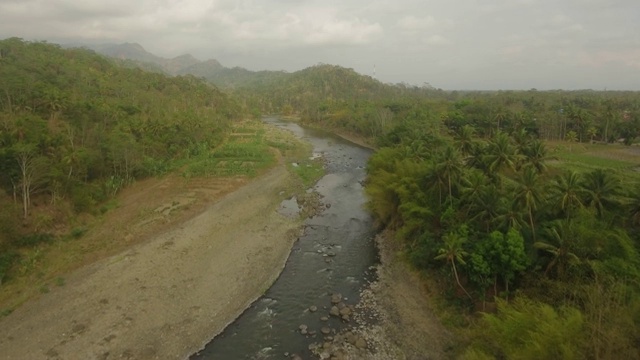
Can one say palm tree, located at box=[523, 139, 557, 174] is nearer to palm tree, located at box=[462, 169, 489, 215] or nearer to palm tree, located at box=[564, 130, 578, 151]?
palm tree, located at box=[462, 169, 489, 215]

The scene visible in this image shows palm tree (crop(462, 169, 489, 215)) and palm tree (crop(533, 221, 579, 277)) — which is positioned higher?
palm tree (crop(462, 169, 489, 215))

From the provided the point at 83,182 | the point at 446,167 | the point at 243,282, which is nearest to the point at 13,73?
the point at 83,182

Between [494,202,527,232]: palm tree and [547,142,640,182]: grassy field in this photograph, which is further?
[547,142,640,182]: grassy field

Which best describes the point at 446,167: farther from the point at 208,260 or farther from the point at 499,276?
the point at 208,260

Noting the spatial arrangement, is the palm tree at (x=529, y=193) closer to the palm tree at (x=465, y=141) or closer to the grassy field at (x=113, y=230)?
the palm tree at (x=465, y=141)

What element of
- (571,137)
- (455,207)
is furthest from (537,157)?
(571,137)

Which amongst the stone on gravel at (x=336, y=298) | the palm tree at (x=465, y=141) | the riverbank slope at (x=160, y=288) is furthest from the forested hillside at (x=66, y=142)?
the palm tree at (x=465, y=141)

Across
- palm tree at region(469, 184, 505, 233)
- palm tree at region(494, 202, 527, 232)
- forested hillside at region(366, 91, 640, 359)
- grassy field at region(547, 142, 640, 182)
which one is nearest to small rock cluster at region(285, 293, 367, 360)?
forested hillside at region(366, 91, 640, 359)
